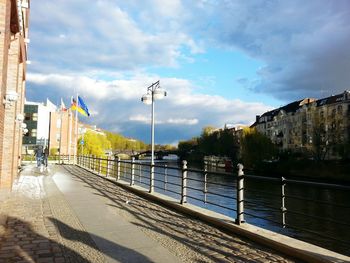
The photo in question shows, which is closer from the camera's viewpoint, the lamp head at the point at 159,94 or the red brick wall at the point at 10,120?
the red brick wall at the point at 10,120

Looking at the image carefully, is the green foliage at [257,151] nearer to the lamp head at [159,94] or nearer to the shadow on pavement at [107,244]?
the lamp head at [159,94]

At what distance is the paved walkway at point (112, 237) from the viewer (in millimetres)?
6113

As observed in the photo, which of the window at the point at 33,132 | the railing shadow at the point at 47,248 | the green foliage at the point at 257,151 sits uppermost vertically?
the window at the point at 33,132

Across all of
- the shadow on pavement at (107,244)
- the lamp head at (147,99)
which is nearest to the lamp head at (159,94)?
the lamp head at (147,99)

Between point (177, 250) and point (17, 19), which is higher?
point (17, 19)

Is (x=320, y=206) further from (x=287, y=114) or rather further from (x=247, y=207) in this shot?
(x=287, y=114)

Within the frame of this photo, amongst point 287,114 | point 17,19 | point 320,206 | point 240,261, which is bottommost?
point 320,206

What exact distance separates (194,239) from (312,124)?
66.8 metres

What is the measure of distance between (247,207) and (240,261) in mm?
19889

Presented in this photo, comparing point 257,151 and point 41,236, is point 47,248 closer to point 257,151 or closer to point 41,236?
point 41,236

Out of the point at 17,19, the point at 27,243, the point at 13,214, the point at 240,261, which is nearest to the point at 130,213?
the point at 13,214

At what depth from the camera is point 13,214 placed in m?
9.67

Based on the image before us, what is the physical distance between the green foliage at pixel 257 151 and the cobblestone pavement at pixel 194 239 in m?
69.4

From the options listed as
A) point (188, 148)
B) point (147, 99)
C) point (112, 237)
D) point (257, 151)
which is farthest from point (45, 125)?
point (112, 237)
